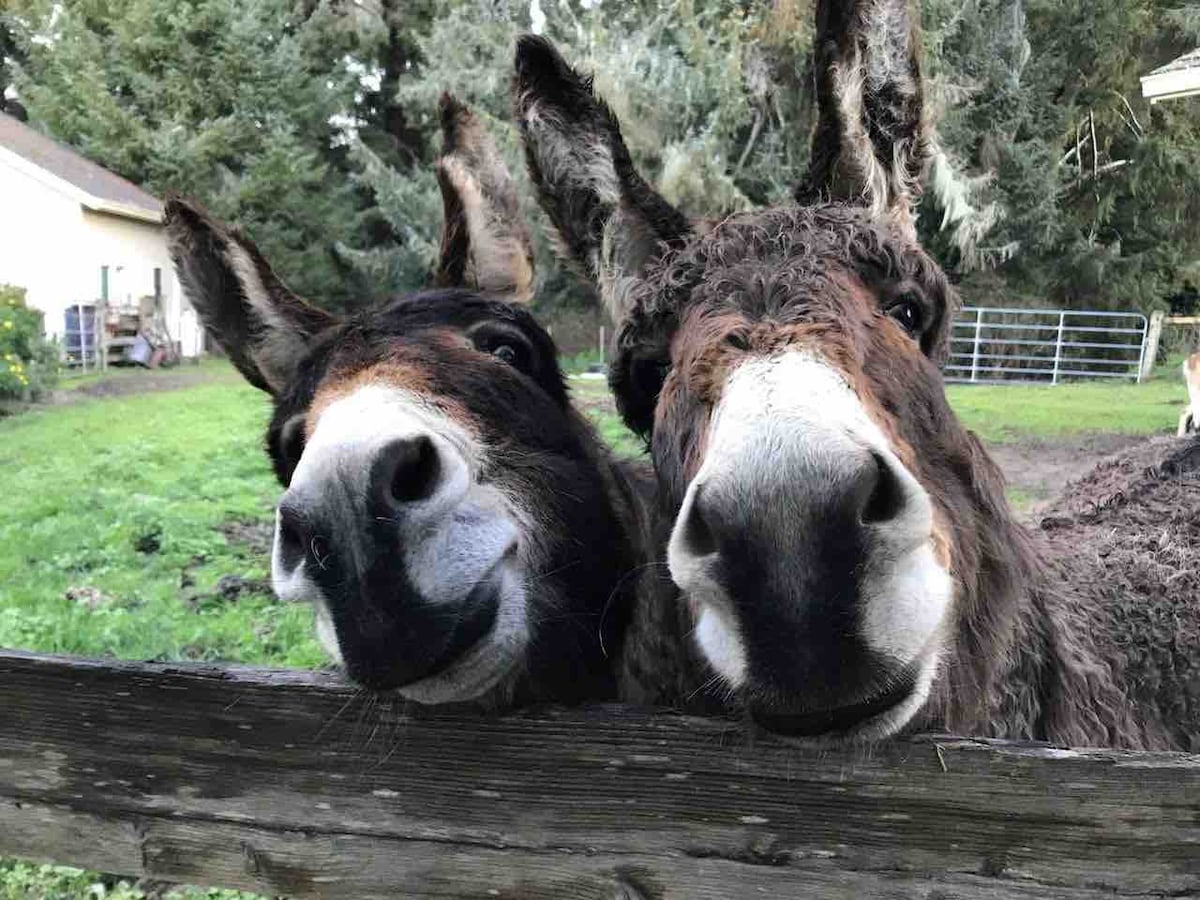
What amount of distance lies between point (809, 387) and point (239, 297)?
1929 millimetres

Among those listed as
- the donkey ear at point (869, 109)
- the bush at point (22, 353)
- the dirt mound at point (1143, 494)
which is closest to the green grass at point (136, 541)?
the bush at point (22, 353)

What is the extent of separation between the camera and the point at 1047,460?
988 cm

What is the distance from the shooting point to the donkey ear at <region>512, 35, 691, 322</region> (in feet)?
8.11

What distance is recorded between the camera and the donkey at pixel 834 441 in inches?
53.3

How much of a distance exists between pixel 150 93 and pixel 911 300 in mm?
27848

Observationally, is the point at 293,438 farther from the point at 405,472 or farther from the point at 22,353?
the point at 22,353

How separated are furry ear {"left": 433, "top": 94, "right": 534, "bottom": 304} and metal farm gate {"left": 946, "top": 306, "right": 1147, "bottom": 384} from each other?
19.8m

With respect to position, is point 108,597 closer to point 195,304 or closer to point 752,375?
point 195,304

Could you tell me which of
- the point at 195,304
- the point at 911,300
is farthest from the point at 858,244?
the point at 195,304

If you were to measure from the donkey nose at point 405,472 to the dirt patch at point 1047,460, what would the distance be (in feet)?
22.4

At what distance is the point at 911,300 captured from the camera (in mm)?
2078

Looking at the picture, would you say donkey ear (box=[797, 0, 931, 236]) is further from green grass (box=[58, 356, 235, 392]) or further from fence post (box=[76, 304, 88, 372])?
fence post (box=[76, 304, 88, 372])

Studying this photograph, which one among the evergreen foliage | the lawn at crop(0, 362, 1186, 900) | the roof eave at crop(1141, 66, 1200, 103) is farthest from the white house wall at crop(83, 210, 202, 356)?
the roof eave at crop(1141, 66, 1200, 103)

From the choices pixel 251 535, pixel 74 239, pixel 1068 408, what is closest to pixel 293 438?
pixel 251 535
